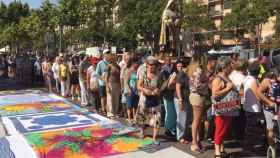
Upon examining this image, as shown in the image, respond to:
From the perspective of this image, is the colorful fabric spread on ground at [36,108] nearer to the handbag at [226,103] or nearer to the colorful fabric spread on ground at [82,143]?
the colorful fabric spread on ground at [82,143]

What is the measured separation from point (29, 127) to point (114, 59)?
9.71ft

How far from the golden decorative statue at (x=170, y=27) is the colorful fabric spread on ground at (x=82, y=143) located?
5025 millimetres

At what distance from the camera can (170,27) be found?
48.8 feet

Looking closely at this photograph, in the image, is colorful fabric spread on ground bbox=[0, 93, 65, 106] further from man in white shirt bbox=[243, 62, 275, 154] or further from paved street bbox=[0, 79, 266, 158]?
man in white shirt bbox=[243, 62, 275, 154]

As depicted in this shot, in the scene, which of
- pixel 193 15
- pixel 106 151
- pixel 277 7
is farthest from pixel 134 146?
pixel 193 15

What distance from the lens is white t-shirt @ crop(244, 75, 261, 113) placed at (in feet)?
27.3

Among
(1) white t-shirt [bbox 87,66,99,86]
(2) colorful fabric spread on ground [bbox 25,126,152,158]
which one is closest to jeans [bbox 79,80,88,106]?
(1) white t-shirt [bbox 87,66,99,86]

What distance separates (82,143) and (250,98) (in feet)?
11.4

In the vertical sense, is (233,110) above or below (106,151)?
above

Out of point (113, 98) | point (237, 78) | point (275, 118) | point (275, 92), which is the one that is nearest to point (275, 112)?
point (275, 118)

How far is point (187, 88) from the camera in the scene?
9.09 m

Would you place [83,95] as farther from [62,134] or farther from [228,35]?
[228,35]

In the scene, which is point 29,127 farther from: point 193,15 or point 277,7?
point 193,15

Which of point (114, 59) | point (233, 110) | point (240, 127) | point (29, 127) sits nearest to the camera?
point (233, 110)
